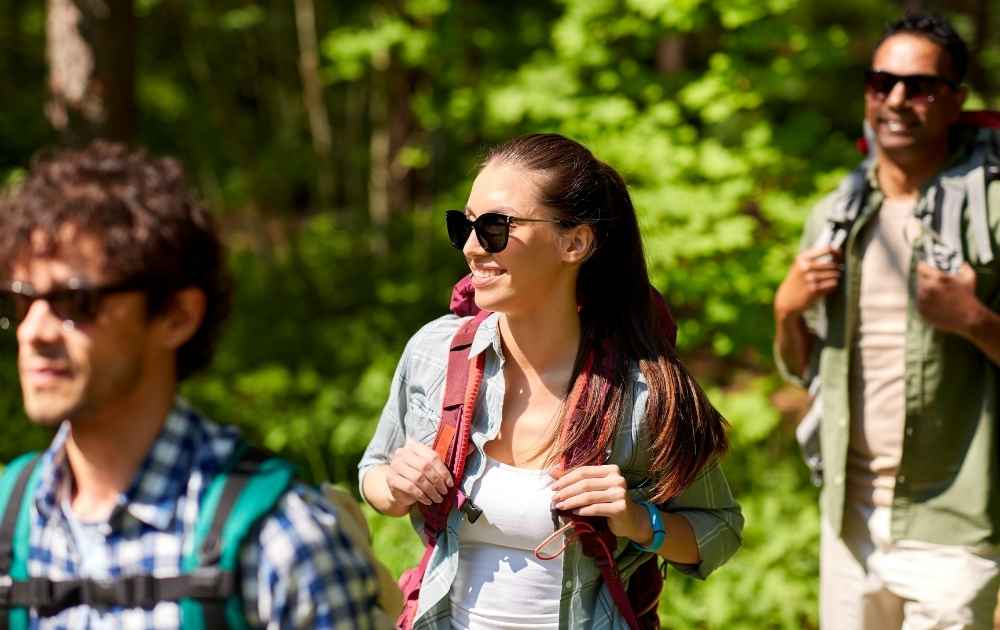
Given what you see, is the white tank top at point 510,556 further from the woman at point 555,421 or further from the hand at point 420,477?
the hand at point 420,477

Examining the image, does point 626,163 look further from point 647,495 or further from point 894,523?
point 647,495

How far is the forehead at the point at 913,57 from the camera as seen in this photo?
3.67 meters

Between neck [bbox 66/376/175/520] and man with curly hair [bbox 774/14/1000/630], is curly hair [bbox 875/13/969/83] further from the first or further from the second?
neck [bbox 66/376/175/520]

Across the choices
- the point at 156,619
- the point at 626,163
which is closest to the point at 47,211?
the point at 156,619

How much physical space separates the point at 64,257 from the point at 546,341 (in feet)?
3.93

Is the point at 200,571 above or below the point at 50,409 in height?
below

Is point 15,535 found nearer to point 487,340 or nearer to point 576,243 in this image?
point 487,340

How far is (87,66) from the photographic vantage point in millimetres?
7422

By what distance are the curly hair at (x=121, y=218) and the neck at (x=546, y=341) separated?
3.10ft

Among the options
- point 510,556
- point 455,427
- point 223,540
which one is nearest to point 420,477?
point 455,427

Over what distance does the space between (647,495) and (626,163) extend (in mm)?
3561

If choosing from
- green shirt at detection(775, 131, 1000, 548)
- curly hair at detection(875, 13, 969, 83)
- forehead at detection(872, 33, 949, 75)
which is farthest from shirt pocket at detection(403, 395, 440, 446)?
curly hair at detection(875, 13, 969, 83)

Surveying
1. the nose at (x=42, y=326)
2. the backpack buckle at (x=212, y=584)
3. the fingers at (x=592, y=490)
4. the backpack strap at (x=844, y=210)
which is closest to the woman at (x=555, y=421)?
the fingers at (x=592, y=490)

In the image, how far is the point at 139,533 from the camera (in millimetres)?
1810
